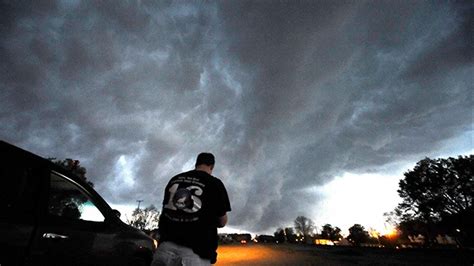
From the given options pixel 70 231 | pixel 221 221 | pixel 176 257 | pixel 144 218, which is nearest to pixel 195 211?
pixel 221 221

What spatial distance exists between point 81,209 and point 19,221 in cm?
89

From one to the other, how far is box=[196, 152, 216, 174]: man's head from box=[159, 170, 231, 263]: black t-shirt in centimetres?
16

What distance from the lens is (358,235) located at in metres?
110

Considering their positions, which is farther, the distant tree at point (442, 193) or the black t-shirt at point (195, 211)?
the distant tree at point (442, 193)

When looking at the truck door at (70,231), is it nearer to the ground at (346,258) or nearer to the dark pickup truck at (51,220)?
the dark pickup truck at (51,220)

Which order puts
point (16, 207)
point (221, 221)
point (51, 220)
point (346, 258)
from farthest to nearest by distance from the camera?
point (346, 258) → point (221, 221) → point (51, 220) → point (16, 207)

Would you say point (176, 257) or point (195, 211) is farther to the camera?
point (195, 211)

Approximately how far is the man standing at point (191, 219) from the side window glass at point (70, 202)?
104 cm

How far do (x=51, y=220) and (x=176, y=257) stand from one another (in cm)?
127

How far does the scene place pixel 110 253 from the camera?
297cm

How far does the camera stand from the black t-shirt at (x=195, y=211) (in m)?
2.38

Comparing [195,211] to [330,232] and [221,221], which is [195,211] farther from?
[330,232]

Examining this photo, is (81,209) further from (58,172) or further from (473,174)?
(473,174)

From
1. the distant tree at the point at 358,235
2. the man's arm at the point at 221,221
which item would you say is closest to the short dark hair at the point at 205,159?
the man's arm at the point at 221,221
